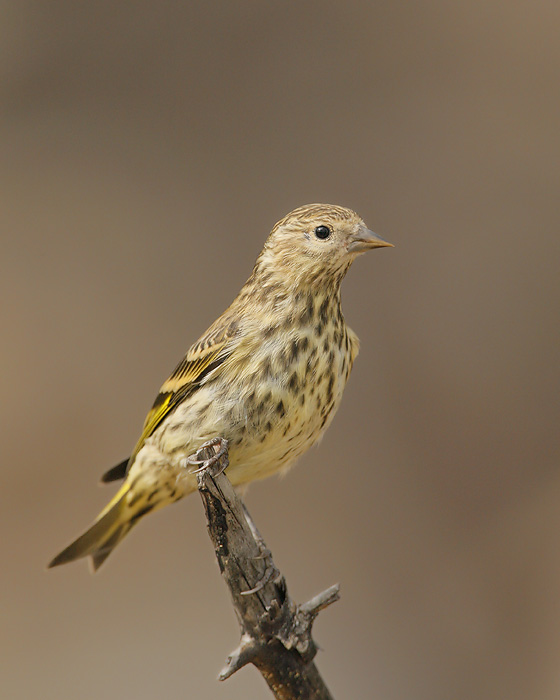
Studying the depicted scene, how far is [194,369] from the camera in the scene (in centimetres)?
293

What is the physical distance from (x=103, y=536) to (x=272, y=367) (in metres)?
1.13

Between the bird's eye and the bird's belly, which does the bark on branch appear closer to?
the bird's belly

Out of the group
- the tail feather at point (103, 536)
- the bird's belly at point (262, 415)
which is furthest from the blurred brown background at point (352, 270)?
the bird's belly at point (262, 415)

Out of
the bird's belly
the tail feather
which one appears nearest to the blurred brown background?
the tail feather

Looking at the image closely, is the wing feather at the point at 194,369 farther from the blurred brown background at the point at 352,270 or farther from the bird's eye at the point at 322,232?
the blurred brown background at the point at 352,270

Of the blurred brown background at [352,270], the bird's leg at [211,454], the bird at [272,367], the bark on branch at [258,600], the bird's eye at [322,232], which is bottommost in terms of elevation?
the bark on branch at [258,600]

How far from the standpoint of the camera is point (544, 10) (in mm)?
6016

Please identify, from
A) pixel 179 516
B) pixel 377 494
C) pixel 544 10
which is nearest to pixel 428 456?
pixel 377 494

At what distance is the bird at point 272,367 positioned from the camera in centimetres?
274

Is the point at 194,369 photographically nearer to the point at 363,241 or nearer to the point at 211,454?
the point at 211,454

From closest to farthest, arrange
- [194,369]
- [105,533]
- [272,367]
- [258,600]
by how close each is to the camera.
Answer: [258,600]
[272,367]
[194,369]
[105,533]

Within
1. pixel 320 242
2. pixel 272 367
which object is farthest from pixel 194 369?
pixel 320 242

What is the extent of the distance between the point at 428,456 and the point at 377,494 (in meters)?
0.46

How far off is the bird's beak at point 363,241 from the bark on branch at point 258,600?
0.79 m
